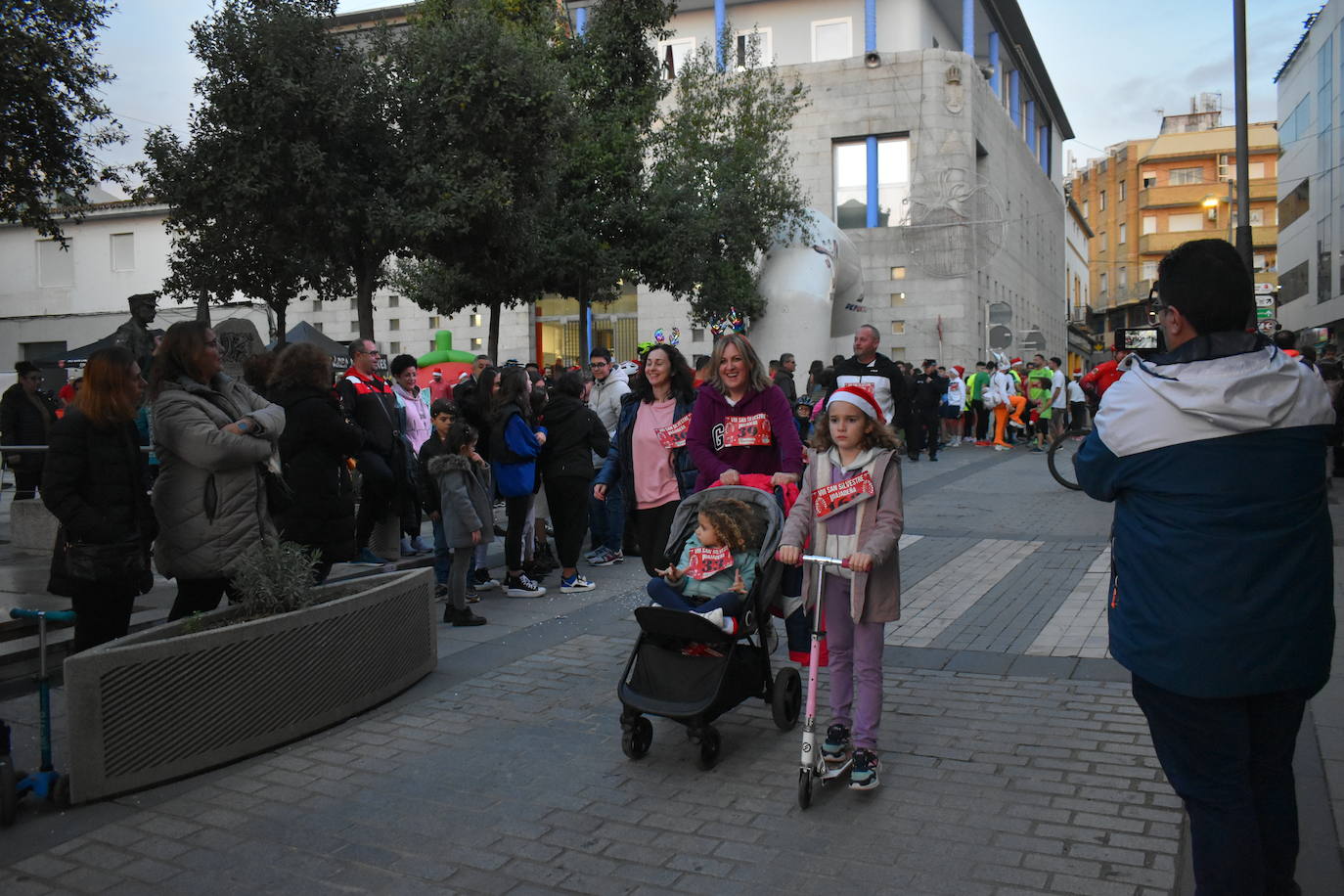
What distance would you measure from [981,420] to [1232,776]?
2322 cm

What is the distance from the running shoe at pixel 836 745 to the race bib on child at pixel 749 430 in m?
1.89

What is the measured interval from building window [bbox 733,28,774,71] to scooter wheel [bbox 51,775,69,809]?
3093 cm

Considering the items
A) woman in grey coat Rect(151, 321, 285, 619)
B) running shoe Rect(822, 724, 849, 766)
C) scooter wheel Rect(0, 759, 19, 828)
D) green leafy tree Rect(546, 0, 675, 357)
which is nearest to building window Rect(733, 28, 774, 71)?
green leafy tree Rect(546, 0, 675, 357)

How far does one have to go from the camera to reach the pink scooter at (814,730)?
4000 millimetres

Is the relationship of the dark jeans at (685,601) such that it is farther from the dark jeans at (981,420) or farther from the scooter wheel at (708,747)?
the dark jeans at (981,420)

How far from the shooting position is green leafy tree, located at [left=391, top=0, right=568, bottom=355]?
14266 millimetres

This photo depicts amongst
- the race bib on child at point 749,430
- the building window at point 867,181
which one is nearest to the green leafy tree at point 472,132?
the race bib on child at point 749,430

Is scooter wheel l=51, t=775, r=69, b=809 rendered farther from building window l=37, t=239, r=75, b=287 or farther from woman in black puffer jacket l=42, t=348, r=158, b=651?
building window l=37, t=239, r=75, b=287

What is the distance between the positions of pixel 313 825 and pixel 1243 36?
14.8 m

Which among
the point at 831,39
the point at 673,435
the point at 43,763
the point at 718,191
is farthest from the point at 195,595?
the point at 831,39

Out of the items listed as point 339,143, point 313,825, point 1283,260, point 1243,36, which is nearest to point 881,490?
point 313,825

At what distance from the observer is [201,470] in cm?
524

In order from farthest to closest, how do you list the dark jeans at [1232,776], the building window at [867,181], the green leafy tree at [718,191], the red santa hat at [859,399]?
1. the building window at [867,181]
2. the green leafy tree at [718,191]
3. the red santa hat at [859,399]
4. the dark jeans at [1232,776]

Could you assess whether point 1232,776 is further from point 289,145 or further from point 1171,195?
point 1171,195
